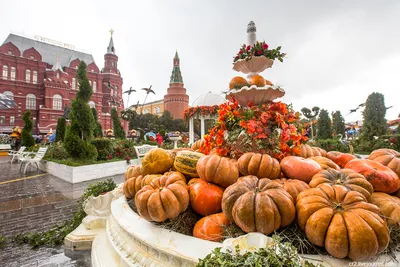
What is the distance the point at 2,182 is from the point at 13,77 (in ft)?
131

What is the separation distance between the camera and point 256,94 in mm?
3311

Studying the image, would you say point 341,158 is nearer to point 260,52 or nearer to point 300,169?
point 300,169

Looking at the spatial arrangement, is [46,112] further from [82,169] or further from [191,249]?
[191,249]

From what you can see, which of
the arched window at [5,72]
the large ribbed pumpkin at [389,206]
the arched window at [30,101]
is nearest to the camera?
the large ribbed pumpkin at [389,206]

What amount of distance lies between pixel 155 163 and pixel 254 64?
94.0 inches

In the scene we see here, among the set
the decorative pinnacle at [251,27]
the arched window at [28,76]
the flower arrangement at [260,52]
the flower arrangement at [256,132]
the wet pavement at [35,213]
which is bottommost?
the wet pavement at [35,213]

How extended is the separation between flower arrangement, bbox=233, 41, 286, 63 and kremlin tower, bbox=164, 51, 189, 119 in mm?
56647

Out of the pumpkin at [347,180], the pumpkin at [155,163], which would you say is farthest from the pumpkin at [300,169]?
the pumpkin at [155,163]

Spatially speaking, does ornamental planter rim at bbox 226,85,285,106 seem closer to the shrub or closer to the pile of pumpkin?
the pile of pumpkin

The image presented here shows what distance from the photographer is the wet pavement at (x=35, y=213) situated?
256 centimetres

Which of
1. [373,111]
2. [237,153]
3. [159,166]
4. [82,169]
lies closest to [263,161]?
[237,153]

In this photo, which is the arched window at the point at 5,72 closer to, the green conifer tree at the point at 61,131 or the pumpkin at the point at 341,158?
the green conifer tree at the point at 61,131

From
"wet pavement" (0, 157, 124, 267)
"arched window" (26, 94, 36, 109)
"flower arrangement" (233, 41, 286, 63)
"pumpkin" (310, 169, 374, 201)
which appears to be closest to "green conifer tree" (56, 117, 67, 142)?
"wet pavement" (0, 157, 124, 267)

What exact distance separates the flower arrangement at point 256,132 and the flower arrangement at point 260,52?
852mm
